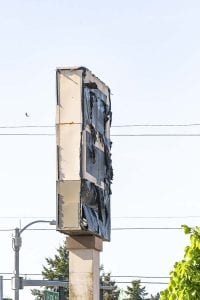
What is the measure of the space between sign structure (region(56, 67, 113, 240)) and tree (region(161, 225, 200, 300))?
1315 centimetres

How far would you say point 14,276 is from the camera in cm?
4012

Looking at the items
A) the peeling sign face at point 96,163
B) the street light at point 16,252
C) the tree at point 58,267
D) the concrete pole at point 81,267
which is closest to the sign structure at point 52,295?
the street light at point 16,252

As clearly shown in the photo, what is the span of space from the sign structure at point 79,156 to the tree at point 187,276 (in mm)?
13147

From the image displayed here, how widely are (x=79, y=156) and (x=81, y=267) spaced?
3686 millimetres

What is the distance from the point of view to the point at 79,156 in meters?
32.8

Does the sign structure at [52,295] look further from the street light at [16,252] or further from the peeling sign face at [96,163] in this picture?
the peeling sign face at [96,163]

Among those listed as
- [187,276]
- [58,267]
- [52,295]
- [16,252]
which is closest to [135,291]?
[58,267]

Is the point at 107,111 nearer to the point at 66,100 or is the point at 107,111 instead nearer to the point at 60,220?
the point at 66,100

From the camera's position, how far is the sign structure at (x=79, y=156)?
32531 millimetres

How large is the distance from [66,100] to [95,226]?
173 inches

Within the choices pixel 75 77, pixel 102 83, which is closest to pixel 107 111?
pixel 102 83

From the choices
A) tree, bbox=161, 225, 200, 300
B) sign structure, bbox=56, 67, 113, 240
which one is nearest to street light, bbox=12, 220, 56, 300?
sign structure, bbox=56, 67, 113, 240

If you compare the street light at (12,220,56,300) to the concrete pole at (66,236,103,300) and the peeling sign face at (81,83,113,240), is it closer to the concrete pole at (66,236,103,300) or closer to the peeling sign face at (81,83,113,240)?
the peeling sign face at (81,83,113,240)

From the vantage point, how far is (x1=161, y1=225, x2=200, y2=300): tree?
18.4 metres
